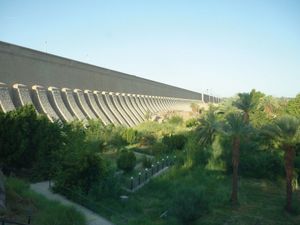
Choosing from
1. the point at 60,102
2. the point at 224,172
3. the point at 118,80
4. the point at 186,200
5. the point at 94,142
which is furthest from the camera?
the point at 118,80

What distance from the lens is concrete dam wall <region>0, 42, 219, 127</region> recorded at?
29469mm

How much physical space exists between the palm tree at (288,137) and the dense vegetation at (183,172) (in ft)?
0.16

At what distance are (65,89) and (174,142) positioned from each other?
44.3ft

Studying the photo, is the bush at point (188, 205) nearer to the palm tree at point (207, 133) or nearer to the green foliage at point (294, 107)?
the palm tree at point (207, 133)

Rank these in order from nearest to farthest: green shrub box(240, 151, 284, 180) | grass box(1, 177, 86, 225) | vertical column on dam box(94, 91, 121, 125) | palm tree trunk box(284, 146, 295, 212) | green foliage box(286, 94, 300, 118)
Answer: grass box(1, 177, 86, 225), palm tree trunk box(284, 146, 295, 212), green shrub box(240, 151, 284, 180), green foliage box(286, 94, 300, 118), vertical column on dam box(94, 91, 121, 125)

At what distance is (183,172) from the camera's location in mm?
24125

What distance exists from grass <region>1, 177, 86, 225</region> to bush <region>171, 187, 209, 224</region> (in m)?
4.87

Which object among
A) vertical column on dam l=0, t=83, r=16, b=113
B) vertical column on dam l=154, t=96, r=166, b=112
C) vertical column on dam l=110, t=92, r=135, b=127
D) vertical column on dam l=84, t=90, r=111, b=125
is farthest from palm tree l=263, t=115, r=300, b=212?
vertical column on dam l=154, t=96, r=166, b=112

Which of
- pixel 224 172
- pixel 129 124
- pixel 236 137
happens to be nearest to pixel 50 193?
pixel 236 137

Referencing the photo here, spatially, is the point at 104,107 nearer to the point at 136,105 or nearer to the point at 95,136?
the point at 136,105

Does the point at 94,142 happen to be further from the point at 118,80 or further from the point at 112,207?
the point at 118,80

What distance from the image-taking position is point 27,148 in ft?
62.1

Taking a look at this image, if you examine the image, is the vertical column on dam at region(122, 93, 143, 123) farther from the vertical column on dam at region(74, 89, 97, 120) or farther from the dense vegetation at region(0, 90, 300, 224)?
the dense vegetation at region(0, 90, 300, 224)

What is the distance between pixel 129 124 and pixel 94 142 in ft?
62.5
